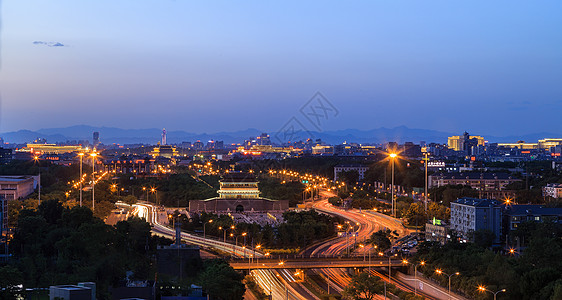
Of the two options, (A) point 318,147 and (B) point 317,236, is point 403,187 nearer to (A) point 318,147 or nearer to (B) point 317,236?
(B) point 317,236

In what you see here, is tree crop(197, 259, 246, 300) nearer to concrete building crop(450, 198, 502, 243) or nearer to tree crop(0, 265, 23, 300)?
tree crop(0, 265, 23, 300)

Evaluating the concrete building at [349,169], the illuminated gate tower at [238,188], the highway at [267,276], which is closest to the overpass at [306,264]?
the highway at [267,276]

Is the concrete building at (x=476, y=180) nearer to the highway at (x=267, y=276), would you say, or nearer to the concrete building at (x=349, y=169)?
the concrete building at (x=349, y=169)

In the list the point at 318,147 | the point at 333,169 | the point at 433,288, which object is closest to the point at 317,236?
the point at 433,288

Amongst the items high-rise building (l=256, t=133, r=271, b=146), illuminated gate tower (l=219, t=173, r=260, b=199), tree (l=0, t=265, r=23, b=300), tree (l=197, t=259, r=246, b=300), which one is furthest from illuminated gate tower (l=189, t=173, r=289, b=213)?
high-rise building (l=256, t=133, r=271, b=146)

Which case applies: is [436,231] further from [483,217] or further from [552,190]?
[552,190]

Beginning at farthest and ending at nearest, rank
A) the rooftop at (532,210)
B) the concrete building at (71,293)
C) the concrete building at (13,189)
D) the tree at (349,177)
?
the tree at (349,177) → the concrete building at (13,189) → the rooftop at (532,210) → the concrete building at (71,293)
